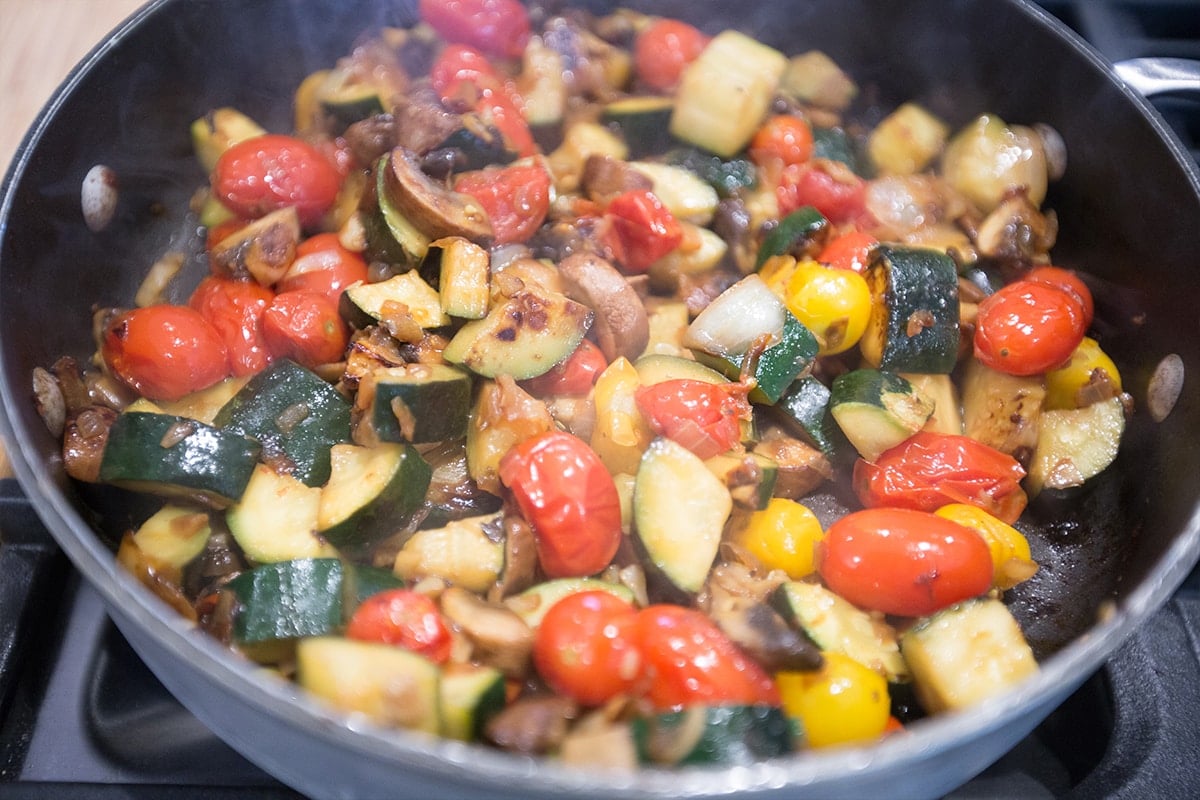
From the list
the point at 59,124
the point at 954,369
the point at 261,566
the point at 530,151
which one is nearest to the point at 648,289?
the point at 530,151

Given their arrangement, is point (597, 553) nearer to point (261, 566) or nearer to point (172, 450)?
point (261, 566)

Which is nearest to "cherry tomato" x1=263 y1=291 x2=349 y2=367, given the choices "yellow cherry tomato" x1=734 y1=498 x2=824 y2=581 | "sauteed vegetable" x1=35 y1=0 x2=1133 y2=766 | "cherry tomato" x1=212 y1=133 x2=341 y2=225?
"sauteed vegetable" x1=35 y1=0 x2=1133 y2=766

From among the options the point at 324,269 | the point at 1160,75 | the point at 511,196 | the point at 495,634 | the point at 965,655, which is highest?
the point at 1160,75

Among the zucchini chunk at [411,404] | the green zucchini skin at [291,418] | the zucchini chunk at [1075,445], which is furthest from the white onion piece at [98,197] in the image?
the zucchini chunk at [1075,445]

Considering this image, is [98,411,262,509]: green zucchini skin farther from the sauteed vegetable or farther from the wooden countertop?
the wooden countertop

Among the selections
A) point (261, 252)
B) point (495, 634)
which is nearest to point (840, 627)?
point (495, 634)

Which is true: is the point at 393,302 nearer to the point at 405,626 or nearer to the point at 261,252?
the point at 261,252
